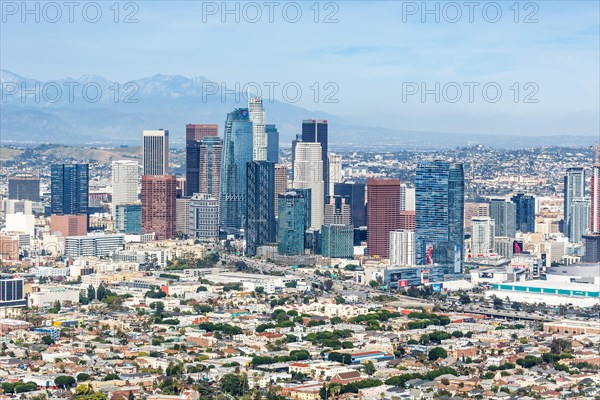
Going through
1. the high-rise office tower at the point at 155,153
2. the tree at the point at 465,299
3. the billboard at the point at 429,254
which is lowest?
the tree at the point at 465,299

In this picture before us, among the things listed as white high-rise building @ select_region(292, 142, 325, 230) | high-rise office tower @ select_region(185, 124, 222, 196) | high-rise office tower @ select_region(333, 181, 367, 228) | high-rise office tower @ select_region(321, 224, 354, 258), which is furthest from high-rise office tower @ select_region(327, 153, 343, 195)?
high-rise office tower @ select_region(321, 224, 354, 258)

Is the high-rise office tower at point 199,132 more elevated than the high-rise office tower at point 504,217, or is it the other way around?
the high-rise office tower at point 199,132

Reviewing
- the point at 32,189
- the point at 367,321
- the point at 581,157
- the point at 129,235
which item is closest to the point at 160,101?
the point at 581,157

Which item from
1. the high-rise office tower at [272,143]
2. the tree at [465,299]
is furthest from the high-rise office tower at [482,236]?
the high-rise office tower at [272,143]

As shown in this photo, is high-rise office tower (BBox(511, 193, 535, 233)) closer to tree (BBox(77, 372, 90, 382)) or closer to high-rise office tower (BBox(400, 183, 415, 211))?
high-rise office tower (BBox(400, 183, 415, 211))

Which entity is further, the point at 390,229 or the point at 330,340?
the point at 390,229

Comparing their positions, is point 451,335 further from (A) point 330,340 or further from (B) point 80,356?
(B) point 80,356

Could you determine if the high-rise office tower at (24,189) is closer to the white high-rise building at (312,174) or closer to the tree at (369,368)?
the white high-rise building at (312,174)
